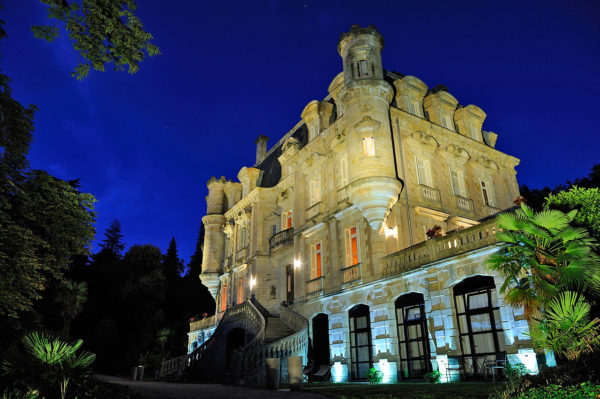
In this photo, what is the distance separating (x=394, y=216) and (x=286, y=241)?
1016cm

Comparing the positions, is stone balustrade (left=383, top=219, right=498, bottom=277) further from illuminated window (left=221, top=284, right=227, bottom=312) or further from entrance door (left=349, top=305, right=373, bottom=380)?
illuminated window (left=221, top=284, right=227, bottom=312)

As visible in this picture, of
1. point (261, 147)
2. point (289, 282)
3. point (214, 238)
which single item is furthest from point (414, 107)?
point (214, 238)

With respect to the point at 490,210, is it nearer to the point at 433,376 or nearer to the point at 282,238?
the point at 282,238

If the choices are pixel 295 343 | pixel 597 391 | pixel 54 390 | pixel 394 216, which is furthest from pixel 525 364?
pixel 54 390

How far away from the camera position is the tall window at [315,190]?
88.0ft

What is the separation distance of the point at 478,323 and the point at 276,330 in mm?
12374

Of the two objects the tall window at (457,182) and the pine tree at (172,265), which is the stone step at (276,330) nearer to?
the tall window at (457,182)

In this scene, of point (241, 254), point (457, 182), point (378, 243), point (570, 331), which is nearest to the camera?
point (570, 331)

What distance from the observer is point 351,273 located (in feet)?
70.6

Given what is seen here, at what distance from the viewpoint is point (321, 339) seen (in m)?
22.8

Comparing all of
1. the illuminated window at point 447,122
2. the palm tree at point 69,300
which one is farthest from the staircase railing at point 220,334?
the illuminated window at point 447,122

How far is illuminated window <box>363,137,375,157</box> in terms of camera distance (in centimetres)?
2156

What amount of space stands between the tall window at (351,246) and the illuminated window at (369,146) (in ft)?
14.6

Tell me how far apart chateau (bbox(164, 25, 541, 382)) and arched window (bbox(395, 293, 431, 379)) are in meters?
0.06
